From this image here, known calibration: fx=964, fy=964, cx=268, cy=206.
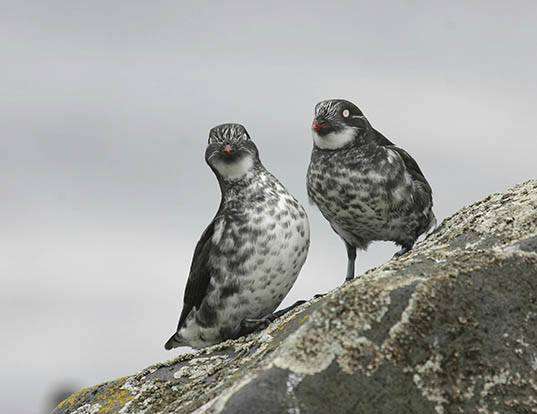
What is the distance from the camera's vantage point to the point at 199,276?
9.65m

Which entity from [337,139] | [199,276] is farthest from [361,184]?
[199,276]

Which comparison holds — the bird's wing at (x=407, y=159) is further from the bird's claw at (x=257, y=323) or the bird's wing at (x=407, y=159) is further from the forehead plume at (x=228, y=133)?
the bird's claw at (x=257, y=323)

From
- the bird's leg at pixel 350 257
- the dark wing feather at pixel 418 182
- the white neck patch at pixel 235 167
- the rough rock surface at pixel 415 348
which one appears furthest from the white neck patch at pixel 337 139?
the rough rock surface at pixel 415 348

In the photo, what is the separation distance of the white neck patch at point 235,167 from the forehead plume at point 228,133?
22 centimetres

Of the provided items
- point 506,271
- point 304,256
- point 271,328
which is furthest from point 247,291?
point 506,271

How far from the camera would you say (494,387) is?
17.2ft

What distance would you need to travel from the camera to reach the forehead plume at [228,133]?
32.7 ft

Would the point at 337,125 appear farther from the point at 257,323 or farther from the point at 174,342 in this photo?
the point at 257,323

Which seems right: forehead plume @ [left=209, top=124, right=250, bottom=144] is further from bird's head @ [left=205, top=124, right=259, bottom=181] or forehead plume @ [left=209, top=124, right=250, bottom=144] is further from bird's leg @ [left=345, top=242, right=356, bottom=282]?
bird's leg @ [left=345, top=242, right=356, bottom=282]

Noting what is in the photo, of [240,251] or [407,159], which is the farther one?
[407,159]

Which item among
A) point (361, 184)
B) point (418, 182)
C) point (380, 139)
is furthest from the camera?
point (380, 139)

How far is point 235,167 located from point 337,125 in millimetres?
1934

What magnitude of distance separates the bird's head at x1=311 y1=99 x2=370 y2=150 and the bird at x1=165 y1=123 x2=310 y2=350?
1.44 m

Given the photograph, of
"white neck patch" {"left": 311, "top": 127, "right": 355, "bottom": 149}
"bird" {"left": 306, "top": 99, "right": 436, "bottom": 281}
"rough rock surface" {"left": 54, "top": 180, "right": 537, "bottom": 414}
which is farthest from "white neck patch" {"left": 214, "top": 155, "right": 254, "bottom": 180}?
"rough rock surface" {"left": 54, "top": 180, "right": 537, "bottom": 414}
